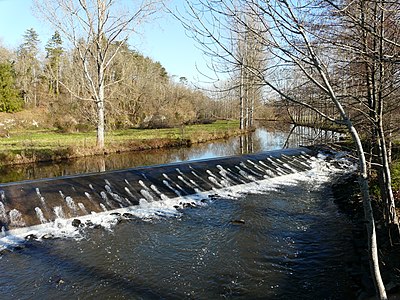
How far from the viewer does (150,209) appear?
342 inches

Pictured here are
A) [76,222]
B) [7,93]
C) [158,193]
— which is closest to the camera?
[76,222]

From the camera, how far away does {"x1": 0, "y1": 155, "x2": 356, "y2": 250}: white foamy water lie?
23.4 ft

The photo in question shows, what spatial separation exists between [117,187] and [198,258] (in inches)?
172

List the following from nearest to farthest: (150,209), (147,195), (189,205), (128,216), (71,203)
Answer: (128,216)
(71,203)
(150,209)
(189,205)
(147,195)

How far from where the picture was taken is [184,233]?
7.03 m

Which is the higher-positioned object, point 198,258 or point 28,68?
point 28,68

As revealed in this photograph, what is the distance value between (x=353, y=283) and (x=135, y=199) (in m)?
5.84

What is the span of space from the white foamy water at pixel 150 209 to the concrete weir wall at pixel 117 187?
74mm

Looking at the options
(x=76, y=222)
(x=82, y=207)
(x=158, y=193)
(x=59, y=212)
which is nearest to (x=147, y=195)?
(x=158, y=193)

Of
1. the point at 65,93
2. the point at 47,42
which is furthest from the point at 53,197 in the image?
the point at 47,42

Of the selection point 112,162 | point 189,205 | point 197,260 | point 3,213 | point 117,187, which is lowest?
point 197,260

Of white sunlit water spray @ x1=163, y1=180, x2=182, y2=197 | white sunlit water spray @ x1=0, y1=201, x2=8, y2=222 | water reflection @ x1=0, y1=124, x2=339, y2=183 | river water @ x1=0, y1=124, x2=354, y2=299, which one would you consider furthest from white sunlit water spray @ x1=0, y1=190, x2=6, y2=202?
water reflection @ x1=0, y1=124, x2=339, y2=183

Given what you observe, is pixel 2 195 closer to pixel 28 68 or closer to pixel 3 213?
pixel 3 213

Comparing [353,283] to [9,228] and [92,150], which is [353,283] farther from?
[92,150]
